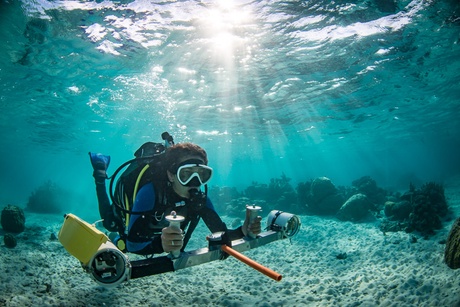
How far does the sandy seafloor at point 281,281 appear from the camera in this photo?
517cm

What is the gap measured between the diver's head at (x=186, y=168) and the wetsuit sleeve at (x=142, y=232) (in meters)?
0.54

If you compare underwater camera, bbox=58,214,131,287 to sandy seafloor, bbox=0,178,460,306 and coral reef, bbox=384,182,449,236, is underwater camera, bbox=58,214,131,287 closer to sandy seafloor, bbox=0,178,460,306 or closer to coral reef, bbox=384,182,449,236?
sandy seafloor, bbox=0,178,460,306

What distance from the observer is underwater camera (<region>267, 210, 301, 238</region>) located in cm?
388

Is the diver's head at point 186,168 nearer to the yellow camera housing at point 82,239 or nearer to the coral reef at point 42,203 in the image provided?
the yellow camera housing at point 82,239

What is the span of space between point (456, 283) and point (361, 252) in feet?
12.0

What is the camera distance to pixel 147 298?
5711mm

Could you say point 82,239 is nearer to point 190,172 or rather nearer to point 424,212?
point 190,172

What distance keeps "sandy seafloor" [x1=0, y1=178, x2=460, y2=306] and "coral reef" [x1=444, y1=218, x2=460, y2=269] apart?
0.19m

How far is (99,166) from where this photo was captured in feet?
20.8

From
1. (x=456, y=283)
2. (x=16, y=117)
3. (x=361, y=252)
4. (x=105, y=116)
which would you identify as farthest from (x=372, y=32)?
(x=16, y=117)

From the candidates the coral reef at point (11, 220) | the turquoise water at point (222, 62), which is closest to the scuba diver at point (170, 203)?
the turquoise water at point (222, 62)

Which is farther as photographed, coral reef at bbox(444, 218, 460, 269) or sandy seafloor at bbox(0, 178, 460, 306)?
coral reef at bbox(444, 218, 460, 269)

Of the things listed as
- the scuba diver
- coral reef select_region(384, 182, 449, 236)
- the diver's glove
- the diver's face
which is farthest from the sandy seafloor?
the diver's face

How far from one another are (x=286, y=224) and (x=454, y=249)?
15.7ft
